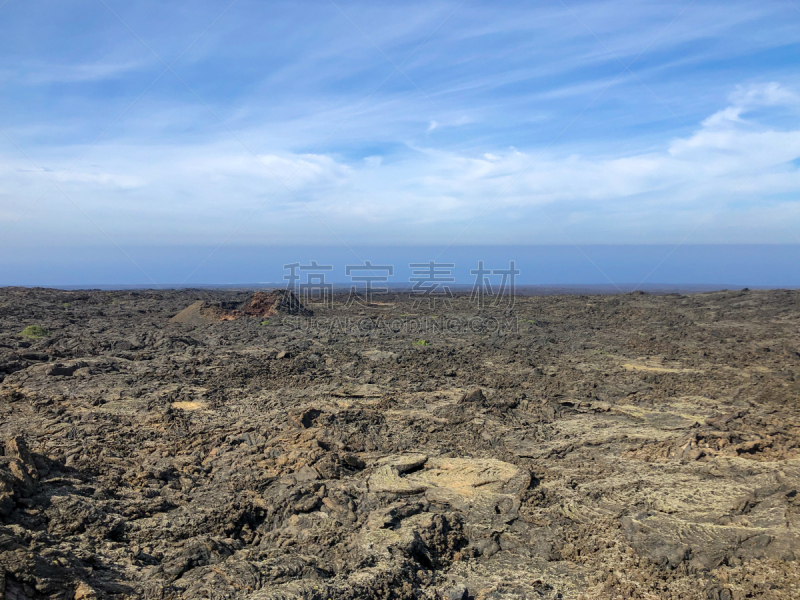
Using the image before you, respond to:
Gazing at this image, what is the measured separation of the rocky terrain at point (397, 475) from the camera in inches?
166

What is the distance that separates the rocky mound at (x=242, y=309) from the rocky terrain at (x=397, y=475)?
9.61 m

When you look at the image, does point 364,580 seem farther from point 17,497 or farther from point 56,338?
point 56,338

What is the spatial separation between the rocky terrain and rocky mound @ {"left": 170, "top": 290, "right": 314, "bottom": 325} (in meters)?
9.61

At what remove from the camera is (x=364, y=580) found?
4.08 meters

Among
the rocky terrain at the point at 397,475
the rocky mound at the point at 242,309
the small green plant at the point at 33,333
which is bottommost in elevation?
the rocky terrain at the point at 397,475

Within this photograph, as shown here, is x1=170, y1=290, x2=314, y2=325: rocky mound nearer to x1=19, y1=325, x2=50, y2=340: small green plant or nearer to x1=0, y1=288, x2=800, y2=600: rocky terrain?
x1=19, y1=325, x2=50, y2=340: small green plant

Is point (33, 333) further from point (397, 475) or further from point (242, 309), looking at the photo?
point (397, 475)

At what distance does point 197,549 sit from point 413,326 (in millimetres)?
18296

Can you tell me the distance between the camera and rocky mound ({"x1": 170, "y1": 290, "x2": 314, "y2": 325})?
79.3 ft

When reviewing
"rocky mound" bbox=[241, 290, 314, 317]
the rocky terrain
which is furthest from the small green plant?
"rocky mound" bbox=[241, 290, 314, 317]

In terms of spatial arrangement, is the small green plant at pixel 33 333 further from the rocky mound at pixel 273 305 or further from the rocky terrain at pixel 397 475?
the rocky mound at pixel 273 305

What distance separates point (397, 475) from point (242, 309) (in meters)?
22.2

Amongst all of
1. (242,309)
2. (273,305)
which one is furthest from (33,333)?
(273,305)

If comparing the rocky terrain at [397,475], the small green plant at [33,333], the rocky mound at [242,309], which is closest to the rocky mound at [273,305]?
the rocky mound at [242,309]
